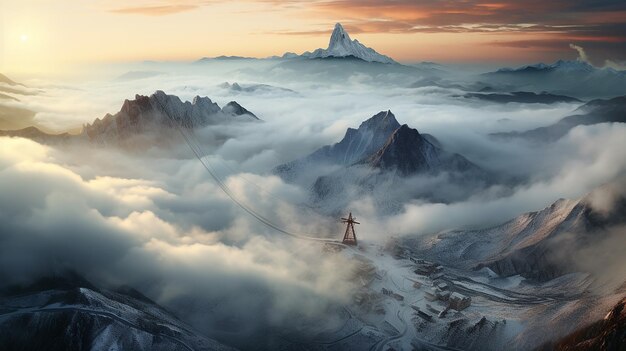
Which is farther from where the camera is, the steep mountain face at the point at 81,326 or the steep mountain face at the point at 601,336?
the steep mountain face at the point at 81,326

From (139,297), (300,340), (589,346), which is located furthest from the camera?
(139,297)

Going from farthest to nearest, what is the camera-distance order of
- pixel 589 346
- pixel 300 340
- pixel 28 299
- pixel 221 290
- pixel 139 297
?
pixel 221 290, pixel 139 297, pixel 300 340, pixel 28 299, pixel 589 346

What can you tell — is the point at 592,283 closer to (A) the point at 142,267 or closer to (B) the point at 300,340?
(B) the point at 300,340

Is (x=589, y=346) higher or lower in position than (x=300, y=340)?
higher

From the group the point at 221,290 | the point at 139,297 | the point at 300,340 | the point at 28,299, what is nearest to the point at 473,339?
the point at 300,340

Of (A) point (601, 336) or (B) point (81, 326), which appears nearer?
(A) point (601, 336)

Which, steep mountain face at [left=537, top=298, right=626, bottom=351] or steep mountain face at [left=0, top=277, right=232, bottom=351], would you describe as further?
steep mountain face at [left=0, top=277, right=232, bottom=351]

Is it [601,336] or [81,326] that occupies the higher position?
[601,336]

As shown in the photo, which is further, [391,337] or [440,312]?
[440,312]
